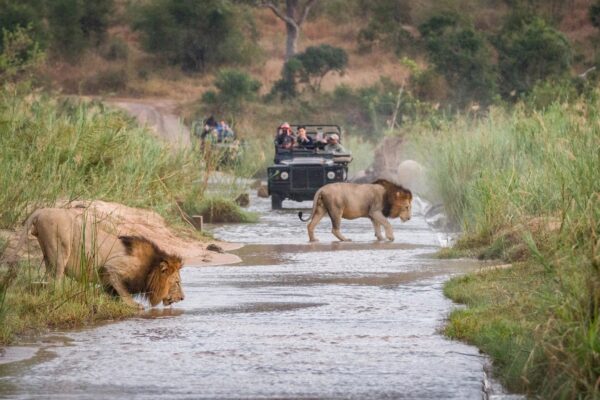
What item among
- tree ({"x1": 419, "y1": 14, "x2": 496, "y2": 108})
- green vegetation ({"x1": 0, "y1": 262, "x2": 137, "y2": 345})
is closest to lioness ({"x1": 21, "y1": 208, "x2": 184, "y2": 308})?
green vegetation ({"x1": 0, "y1": 262, "x2": 137, "y2": 345})

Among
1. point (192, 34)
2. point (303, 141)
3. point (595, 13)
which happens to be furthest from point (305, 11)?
point (303, 141)

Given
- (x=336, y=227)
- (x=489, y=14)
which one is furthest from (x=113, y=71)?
(x=336, y=227)

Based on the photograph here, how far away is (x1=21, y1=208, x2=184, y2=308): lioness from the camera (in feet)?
43.1

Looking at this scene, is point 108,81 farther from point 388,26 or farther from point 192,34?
point 388,26

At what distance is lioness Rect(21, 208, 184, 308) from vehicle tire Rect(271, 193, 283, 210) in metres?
16.2

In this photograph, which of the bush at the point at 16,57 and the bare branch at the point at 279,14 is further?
the bare branch at the point at 279,14

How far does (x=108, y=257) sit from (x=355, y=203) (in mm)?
9413

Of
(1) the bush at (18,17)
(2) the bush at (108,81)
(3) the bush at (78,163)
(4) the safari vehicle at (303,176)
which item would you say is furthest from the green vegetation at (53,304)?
(2) the bush at (108,81)

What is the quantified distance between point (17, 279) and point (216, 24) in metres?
62.9

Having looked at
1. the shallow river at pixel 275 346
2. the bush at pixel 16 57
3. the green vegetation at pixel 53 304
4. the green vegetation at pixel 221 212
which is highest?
the bush at pixel 16 57

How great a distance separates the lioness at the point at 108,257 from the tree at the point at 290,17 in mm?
59038

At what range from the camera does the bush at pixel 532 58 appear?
55.0 meters

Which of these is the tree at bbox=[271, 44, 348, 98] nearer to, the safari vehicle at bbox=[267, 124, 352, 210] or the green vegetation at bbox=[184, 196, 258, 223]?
the safari vehicle at bbox=[267, 124, 352, 210]

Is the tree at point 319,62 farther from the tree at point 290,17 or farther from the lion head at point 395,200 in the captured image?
the lion head at point 395,200
